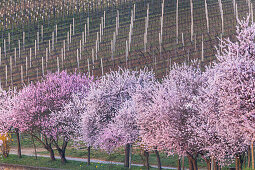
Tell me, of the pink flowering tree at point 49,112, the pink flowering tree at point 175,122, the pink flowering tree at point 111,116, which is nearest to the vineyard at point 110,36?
the pink flowering tree at point 49,112

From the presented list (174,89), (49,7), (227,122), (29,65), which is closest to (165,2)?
(49,7)

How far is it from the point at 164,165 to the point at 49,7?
12689cm

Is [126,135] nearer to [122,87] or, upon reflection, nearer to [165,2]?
[122,87]

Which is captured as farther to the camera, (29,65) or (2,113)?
(29,65)

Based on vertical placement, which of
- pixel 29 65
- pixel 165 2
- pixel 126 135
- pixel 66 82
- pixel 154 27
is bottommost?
pixel 126 135

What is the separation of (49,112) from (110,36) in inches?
2828

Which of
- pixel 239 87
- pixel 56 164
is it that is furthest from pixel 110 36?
pixel 239 87

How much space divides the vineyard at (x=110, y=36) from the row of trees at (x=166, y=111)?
36.2 metres

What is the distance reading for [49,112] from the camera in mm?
58844

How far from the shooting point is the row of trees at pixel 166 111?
2659 centimetres

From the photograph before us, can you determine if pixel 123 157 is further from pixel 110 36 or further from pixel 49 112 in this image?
pixel 110 36

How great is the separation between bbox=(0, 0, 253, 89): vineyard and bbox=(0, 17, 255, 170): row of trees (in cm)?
3622

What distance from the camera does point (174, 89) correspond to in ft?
133

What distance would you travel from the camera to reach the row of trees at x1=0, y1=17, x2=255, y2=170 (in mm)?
26594
